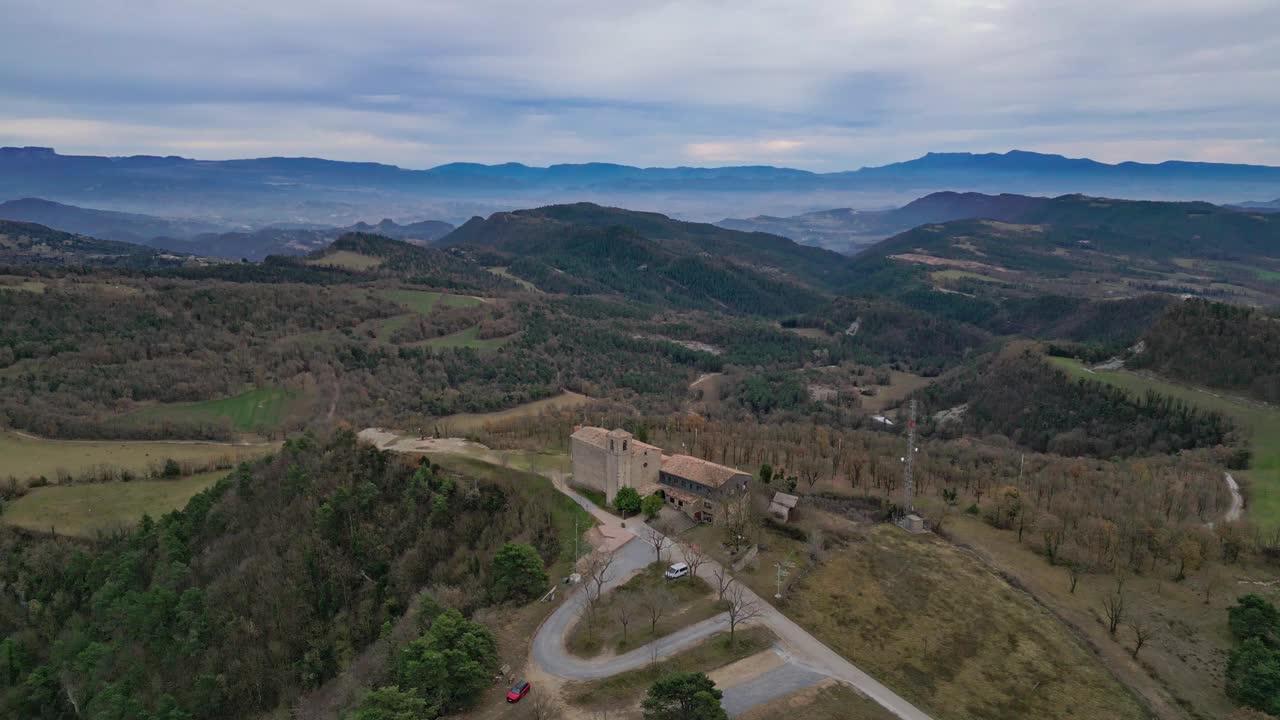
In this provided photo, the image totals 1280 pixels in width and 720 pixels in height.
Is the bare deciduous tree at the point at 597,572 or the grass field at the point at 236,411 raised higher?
the bare deciduous tree at the point at 597,572

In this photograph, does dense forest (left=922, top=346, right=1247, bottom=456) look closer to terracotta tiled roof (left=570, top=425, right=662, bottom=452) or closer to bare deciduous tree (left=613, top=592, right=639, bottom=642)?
terracotta tiled roof (left=570, top=425, right=662, bottom=452)

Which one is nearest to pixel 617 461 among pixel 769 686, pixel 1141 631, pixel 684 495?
pixel 684 495

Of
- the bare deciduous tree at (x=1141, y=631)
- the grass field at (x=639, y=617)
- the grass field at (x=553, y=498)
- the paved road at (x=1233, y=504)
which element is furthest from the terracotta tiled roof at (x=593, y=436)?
the paved road at (x=1233, y=504)

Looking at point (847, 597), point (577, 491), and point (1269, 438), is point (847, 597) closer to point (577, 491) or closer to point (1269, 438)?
point (577, 491)

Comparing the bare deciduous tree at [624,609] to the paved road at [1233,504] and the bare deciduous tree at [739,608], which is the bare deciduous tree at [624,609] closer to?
the bare deciduous tree at [739,608]

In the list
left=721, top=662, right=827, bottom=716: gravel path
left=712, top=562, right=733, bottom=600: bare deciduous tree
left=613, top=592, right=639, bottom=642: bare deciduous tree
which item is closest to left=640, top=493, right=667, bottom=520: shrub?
left=712, top=562, right=733, bottom=600: bare deciduous tree
